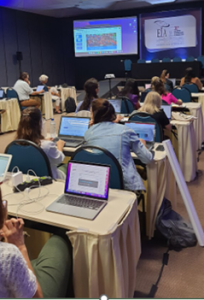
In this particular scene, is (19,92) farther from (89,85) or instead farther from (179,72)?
(179,72)

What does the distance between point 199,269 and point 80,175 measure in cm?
118

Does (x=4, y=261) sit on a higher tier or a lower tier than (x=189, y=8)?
lower

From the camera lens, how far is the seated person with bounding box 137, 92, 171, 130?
3.56 m

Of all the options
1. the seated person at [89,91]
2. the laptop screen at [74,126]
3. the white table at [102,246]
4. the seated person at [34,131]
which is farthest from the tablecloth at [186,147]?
the white table at [102,246]

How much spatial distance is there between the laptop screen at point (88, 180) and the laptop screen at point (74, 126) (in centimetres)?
147

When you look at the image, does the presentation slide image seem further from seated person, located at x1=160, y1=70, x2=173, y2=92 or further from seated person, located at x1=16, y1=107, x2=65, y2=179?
seated person, located at x1=16, y1=107, x2=65, y2=179

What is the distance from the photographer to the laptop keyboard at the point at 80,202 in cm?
180

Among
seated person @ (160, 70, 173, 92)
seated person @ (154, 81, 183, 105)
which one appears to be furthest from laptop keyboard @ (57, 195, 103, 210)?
seated person @ (160, 70, 173, 92)

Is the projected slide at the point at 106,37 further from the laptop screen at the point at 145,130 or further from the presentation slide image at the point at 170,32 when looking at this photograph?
the laptop screen at the point at 145,130

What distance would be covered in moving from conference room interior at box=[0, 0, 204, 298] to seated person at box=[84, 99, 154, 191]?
0.29 m

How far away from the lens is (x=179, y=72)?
1114cm

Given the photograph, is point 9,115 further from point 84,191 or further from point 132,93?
point 84,191

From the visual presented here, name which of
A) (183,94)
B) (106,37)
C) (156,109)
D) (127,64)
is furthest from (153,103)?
(106,37)

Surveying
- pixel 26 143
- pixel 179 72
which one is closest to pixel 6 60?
pixel 179 72
